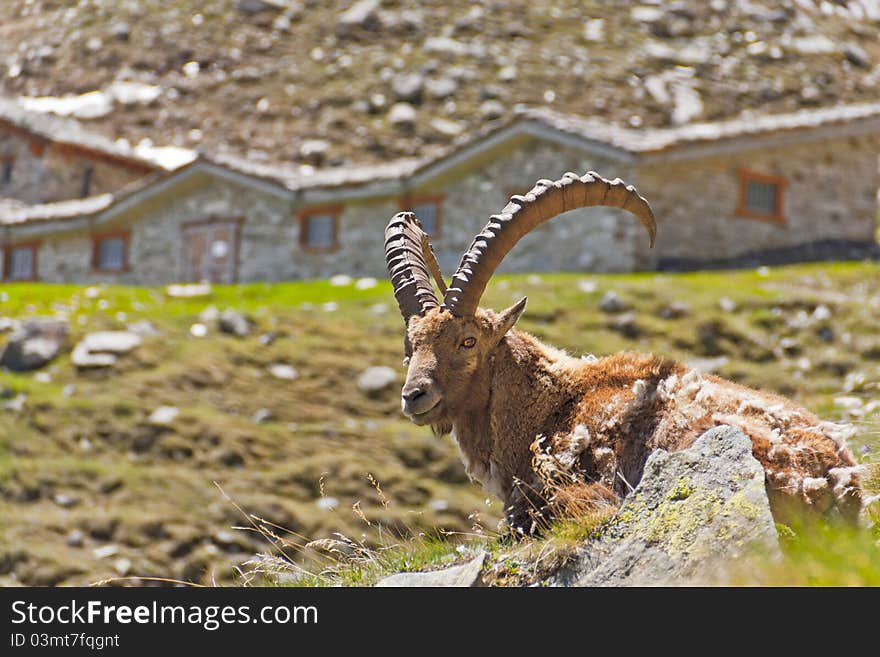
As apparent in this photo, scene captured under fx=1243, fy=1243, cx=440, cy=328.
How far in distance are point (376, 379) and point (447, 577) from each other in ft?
65.3

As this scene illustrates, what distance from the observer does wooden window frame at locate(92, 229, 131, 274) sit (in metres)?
49.1

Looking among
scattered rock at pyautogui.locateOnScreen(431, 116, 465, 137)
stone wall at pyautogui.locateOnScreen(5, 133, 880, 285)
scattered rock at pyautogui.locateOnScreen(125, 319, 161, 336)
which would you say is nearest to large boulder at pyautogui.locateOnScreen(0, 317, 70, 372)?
scattered rock at pyautogui.locateOnScreen(125, 319, 161, 336)

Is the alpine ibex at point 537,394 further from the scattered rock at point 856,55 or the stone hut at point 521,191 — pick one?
the scattered rock at point 856,55

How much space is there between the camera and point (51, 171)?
5772 cm

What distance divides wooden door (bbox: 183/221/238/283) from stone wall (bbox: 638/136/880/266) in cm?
1590

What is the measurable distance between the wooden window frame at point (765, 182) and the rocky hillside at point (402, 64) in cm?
2247

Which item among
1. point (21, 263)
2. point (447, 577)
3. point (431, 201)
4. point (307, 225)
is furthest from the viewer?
point (21, 263)

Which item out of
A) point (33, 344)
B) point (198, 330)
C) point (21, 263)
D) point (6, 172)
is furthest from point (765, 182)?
point (6, 172)

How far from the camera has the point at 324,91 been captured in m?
72.1

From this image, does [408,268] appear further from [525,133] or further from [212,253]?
[212,253]

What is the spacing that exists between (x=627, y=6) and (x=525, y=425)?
244 ft

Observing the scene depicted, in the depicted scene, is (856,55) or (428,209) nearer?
(428,209)

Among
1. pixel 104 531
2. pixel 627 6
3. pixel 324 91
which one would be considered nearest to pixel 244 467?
pixel 104 531
